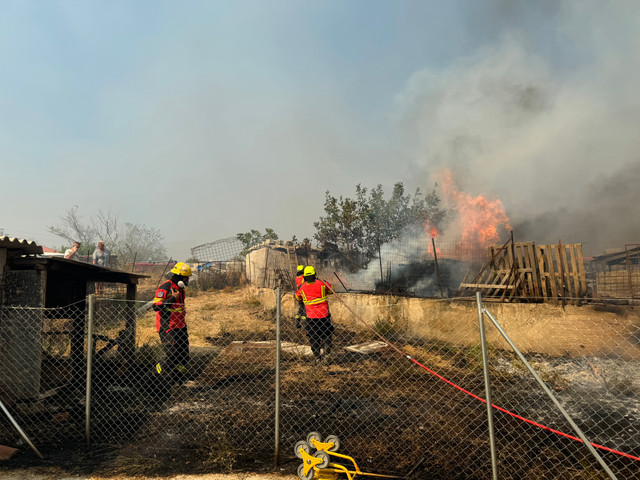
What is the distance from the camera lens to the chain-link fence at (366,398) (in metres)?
4.09

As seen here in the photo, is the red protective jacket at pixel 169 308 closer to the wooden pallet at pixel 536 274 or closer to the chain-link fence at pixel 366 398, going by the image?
the chain-link fence at pixel 366 398

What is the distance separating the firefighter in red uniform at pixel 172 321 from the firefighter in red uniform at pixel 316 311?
2306mm

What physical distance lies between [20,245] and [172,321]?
2.33 metres

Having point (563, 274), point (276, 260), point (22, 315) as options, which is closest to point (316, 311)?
point (22, 315)

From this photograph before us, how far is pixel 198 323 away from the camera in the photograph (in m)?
13.2

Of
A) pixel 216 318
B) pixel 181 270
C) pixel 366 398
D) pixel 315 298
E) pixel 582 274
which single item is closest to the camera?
pixel 366 398

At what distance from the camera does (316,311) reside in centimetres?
757

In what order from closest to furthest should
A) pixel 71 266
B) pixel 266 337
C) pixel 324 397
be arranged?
pixel 324 397
pixel 71 266
pixel 266 337

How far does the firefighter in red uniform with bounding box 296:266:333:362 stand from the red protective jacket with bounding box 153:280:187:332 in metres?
2.34

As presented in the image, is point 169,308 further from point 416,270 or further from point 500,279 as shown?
point 416,270

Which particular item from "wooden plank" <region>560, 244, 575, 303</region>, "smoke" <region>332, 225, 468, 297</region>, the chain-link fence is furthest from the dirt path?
"smoke" <region>332, 225, 468, 297</region>

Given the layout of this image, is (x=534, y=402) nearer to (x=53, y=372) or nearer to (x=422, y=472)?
(x=422, y=472)

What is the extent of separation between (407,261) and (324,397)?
8.77 metres

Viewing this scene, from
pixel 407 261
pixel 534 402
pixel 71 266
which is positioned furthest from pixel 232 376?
pixel 407 261
